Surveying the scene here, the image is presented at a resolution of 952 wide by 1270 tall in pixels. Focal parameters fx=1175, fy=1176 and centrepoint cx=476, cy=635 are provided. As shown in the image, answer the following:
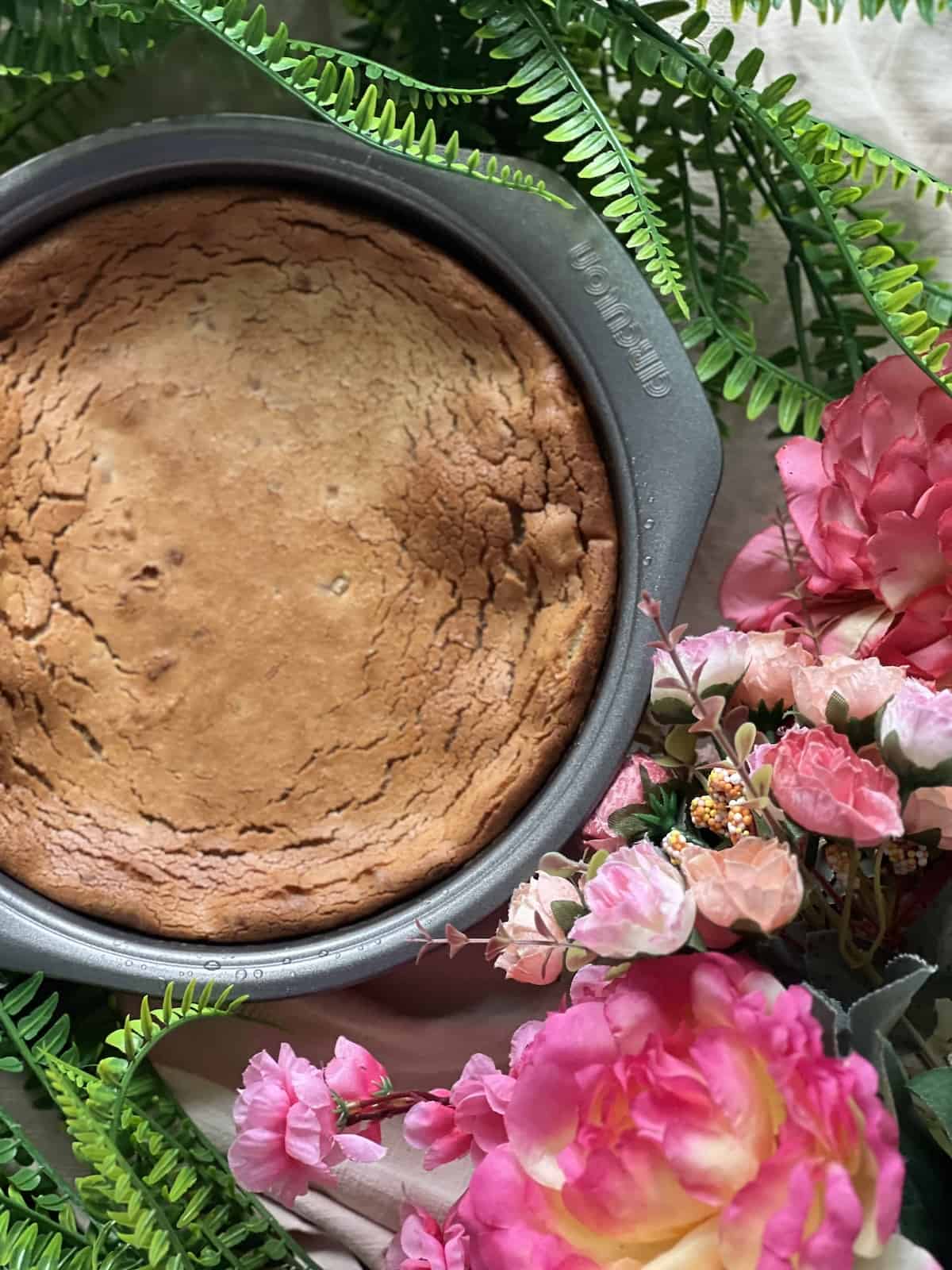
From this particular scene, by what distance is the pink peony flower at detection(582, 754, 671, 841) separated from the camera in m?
0.68

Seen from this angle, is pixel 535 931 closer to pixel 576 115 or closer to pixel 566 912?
pixel 566 912

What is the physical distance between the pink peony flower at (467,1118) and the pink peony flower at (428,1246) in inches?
1.6

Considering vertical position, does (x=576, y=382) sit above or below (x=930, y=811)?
above

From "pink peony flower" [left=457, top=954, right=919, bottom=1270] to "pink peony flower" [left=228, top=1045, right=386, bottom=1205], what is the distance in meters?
0.09

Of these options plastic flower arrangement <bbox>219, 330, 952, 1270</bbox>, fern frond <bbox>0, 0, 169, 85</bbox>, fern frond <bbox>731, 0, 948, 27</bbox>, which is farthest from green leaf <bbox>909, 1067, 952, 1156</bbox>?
fern frond <bbox>0, 0, 169, 85</bbox>

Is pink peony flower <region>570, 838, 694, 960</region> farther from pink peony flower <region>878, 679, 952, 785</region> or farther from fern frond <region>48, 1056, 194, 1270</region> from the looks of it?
fern frond <region>48, 1056, 194, 1270</region>

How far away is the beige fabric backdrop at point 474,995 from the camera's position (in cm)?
91

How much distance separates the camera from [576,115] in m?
0.85

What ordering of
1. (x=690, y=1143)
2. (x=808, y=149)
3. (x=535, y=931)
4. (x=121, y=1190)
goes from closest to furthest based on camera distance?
(x=690, y=1143) → (x=535, y=931) → (x=121, y=1190) → (x=808, y=149)

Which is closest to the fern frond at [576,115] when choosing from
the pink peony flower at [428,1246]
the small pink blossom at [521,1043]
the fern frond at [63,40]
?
the fern frond at [63,40]

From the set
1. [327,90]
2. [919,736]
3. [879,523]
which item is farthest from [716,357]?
[919,736]

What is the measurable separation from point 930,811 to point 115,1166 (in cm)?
52

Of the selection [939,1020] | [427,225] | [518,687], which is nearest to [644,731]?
[518,687]

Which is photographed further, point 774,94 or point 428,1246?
point 774,94
